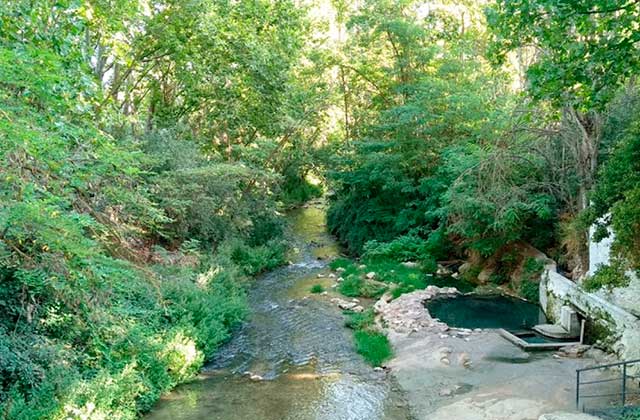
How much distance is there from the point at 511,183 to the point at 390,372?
7886 millimetres

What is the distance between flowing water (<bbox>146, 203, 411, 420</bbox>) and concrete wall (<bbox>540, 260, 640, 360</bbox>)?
179 inches

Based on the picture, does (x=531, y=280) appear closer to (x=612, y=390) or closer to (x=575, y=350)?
(x=575, y=350)

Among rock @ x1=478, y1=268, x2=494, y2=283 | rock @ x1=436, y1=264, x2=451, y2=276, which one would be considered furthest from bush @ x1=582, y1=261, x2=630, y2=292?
rock @ x1=436, y1=264, x2=451, y2=276

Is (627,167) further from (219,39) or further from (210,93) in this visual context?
(210,93)

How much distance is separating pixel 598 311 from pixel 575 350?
3.39 ft

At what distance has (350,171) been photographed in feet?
74.1

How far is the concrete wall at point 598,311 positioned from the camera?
973 centimetres

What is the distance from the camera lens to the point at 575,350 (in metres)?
10.8

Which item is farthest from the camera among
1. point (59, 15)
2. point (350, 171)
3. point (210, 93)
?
point (350, 171)

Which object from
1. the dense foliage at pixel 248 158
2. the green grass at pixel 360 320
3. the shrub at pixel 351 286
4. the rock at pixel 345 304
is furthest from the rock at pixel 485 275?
the green grass at pixel 360 320

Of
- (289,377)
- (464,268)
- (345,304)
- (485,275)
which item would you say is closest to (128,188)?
(289,377)

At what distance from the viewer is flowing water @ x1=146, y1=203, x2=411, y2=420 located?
908 cm

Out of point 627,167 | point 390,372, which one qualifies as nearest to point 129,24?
point 390,372

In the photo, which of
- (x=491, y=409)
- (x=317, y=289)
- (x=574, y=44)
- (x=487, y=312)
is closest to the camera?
(x=574, y=44)
